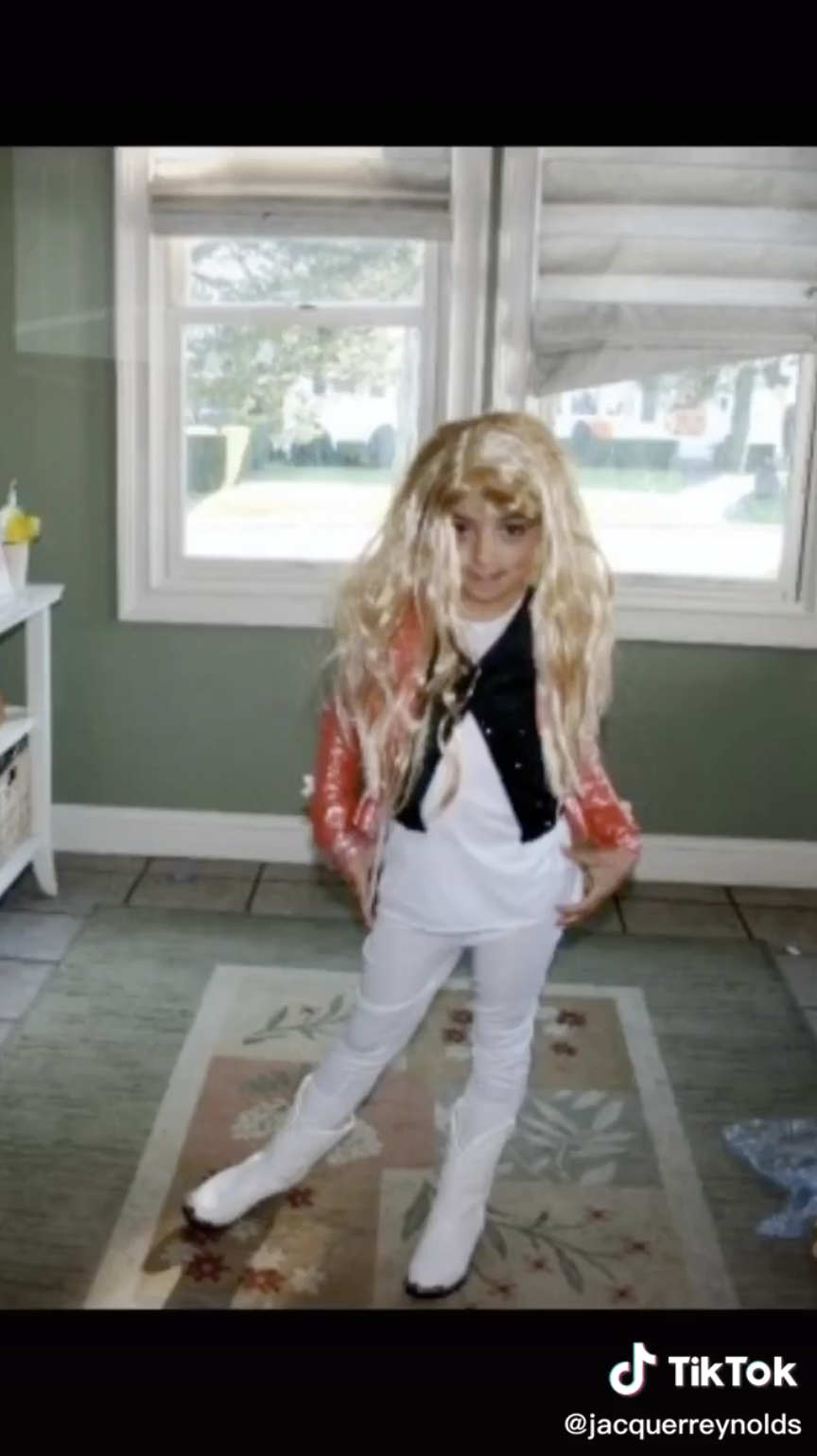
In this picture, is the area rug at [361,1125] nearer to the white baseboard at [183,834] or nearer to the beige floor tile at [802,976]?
the beige floor tile at [802,976]

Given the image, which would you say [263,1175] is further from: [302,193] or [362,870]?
[302,193]

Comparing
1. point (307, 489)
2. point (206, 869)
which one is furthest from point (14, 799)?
point (307, 489)

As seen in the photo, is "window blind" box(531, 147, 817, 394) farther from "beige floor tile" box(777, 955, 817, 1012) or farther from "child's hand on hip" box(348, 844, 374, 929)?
"child's hand on hip" box(348, 844, 374, 929)

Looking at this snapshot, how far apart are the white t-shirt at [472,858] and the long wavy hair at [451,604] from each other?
26mm

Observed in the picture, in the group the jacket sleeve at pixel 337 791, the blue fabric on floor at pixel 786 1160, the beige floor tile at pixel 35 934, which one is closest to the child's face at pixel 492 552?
the jacket sleeve at pixel 337 791

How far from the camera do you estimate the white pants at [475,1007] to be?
4.09 feet

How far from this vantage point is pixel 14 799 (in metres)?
2.24

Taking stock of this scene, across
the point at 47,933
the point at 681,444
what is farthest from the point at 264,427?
the point at 47,933

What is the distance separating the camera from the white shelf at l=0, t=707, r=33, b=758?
2.18 meters

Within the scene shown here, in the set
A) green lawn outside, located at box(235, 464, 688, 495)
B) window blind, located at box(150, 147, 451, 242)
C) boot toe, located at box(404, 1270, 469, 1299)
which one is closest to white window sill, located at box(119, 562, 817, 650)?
green lawn outside, located at box(235, 464, 688, 495)

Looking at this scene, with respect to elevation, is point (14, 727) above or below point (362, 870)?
below

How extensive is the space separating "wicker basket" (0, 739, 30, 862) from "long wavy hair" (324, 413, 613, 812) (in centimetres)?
111

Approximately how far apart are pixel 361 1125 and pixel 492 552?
73 centimetres
